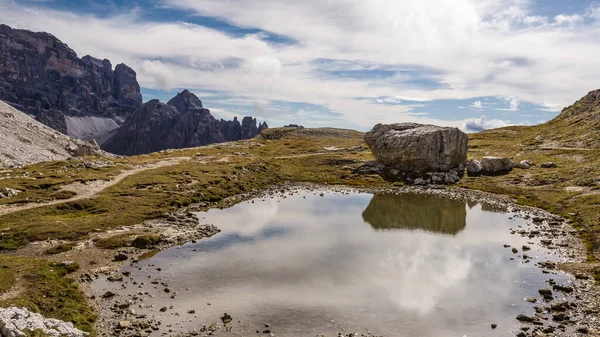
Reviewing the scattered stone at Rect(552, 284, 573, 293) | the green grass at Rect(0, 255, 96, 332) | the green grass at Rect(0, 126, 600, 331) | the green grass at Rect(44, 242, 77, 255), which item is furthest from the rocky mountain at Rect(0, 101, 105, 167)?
the scattered stone at Rect(552, 284, 573, 293)

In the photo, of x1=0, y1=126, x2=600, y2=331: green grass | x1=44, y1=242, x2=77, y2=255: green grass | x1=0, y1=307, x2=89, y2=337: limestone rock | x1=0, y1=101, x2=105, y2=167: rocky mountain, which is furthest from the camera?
x1=0, y1=101, x2=105, y2=167: rocky mountain

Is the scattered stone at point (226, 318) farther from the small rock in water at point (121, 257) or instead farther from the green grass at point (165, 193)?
the small rock in water at point (121, 257)

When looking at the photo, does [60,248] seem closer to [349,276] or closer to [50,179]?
[349,276]

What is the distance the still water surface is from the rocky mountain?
11199cm

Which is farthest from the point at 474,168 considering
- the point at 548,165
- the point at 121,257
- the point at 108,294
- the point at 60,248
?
the point at 60,248

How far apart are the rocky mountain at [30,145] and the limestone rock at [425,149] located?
124 m

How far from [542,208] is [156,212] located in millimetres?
70476

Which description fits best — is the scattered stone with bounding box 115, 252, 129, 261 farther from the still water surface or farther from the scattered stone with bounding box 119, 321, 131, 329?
the scattered stone with bounding box 119, 321, 131, 329

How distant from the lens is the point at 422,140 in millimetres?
103438

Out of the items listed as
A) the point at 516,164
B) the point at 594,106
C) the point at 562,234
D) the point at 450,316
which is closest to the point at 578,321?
the point at 450,316

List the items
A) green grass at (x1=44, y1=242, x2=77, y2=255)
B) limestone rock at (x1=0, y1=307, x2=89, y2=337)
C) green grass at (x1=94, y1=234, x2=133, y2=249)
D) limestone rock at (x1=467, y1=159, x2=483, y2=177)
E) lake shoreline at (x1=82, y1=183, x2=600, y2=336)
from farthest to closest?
limestone rock at (x1=467, y1=159, x2=483, y2=177) → green grass at (x1=94, y1=234, x2=133, y2=249) → green grass at (x1=44, y1=242, x2=77, y2=255) → lake shoreline at (x1=82, y1=183, x2=600, y2=336) → limestone rock at (x1=0, y1=307, x2=89, y2=337)

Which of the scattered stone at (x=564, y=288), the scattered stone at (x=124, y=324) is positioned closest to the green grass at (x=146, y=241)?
the scattered stone at (x=124, y=324)

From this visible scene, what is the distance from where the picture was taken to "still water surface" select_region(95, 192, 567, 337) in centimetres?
2917

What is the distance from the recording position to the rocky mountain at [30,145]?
5252 inches
